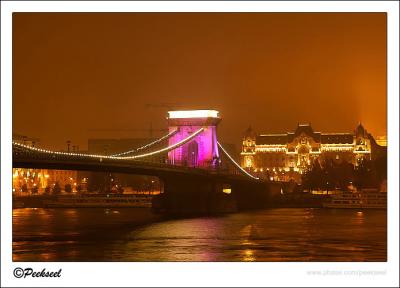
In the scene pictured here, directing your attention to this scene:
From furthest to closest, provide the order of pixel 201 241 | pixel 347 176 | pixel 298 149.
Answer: pixel 298 149 < pixel 347 176 < pixel 201 241

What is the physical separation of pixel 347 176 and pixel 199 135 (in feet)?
51.8

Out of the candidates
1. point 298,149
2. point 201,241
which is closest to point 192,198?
point 201,241

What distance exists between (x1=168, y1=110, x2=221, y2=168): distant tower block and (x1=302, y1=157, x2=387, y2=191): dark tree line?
13.0 m

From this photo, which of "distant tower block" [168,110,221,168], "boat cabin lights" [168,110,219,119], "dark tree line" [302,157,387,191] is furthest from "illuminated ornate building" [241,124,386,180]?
"boat cabin lights" [168,110,219,119]

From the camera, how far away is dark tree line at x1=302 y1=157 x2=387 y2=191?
4372 cm

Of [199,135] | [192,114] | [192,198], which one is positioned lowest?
[192,198]

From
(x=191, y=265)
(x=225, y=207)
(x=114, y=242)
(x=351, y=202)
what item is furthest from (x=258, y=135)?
(x=191, y=265)

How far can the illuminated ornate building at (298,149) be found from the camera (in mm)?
61750

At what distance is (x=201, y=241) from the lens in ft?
56.0

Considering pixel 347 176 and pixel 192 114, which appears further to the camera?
pixel 347 176

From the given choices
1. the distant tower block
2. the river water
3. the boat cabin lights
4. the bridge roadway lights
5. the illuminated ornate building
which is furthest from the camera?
the illuminated ornate building

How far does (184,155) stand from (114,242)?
56.1 feet

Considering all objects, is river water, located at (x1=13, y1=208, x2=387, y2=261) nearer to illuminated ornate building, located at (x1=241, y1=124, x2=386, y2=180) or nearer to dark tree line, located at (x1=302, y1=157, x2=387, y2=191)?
dark tree line, located at (x1=302, y1=157, x2=387, y2=191)

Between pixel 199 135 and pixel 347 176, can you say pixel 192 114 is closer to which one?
pixel 199 135
